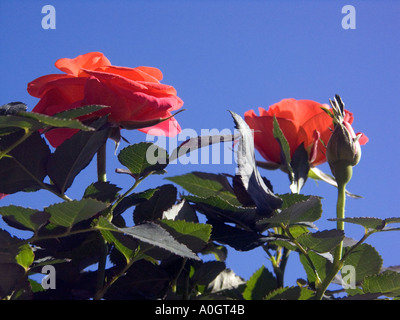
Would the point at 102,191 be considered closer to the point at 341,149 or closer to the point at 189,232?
the point at 189,232

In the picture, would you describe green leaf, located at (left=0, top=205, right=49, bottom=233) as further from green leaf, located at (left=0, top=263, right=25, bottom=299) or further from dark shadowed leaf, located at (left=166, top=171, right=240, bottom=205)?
dark shadowed leaf, located at (left=166, top=171, right=240, bottom=205)

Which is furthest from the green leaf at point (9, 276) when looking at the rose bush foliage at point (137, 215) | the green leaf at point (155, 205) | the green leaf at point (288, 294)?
the green leaf at point (288, 294)

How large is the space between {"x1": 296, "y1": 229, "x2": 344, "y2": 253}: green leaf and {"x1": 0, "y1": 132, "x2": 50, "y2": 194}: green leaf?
247mm

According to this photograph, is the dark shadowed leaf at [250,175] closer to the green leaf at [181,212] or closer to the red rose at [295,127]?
the green leaf at [181,212]

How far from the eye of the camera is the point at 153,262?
0.52 m

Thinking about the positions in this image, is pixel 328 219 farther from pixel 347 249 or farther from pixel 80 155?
pixel 80 155

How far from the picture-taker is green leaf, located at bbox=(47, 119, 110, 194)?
1.52ft

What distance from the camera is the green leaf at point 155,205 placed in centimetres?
50

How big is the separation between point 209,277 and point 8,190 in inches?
8.4

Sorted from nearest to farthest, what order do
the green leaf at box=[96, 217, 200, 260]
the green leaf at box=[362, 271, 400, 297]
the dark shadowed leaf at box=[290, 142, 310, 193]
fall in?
the green leaf at box=[96, 217, 200, 260], the green leaf at box=[362, 271, 400, 297], the dark shadowed leaf at box=[290, 142, 310, 193]

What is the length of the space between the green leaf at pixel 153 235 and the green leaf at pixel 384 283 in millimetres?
200

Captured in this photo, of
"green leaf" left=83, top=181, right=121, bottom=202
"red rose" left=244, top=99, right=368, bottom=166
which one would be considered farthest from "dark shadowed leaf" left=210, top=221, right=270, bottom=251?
"red rose" left=244, top=99, right=368, bottom=166

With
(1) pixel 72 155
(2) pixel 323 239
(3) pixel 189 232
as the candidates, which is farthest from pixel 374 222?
(1) pixel 72 155

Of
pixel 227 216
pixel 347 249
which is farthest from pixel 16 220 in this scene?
pixel 347 249
